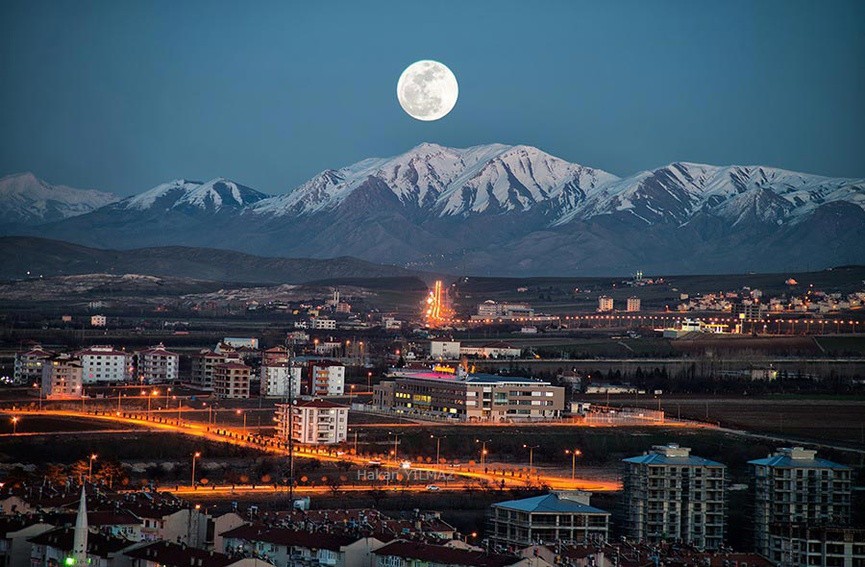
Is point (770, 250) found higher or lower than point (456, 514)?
higher

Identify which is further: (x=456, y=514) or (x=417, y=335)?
(x=417, y=335)

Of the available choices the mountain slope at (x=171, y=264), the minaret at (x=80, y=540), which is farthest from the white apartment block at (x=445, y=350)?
the mountain slope at (x=171, y=264)

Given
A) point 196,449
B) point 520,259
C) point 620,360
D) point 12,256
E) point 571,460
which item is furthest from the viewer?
point 520,259

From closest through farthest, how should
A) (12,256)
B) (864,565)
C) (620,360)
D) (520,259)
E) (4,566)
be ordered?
1. (4,566)
2. (864,565)
3. (620,360)
4. (12,256)
5. (520,259)

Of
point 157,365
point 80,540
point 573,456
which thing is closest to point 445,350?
point 157,365

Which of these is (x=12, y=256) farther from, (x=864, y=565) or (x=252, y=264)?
(x=864, y=565)

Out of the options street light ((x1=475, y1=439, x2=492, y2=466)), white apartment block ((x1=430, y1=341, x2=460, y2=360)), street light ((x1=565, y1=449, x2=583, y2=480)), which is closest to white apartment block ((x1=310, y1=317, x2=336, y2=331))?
white apartment block ((x1=430, y1=341, x2=460, y2=360))

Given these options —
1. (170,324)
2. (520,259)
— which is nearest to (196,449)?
(170,324)
